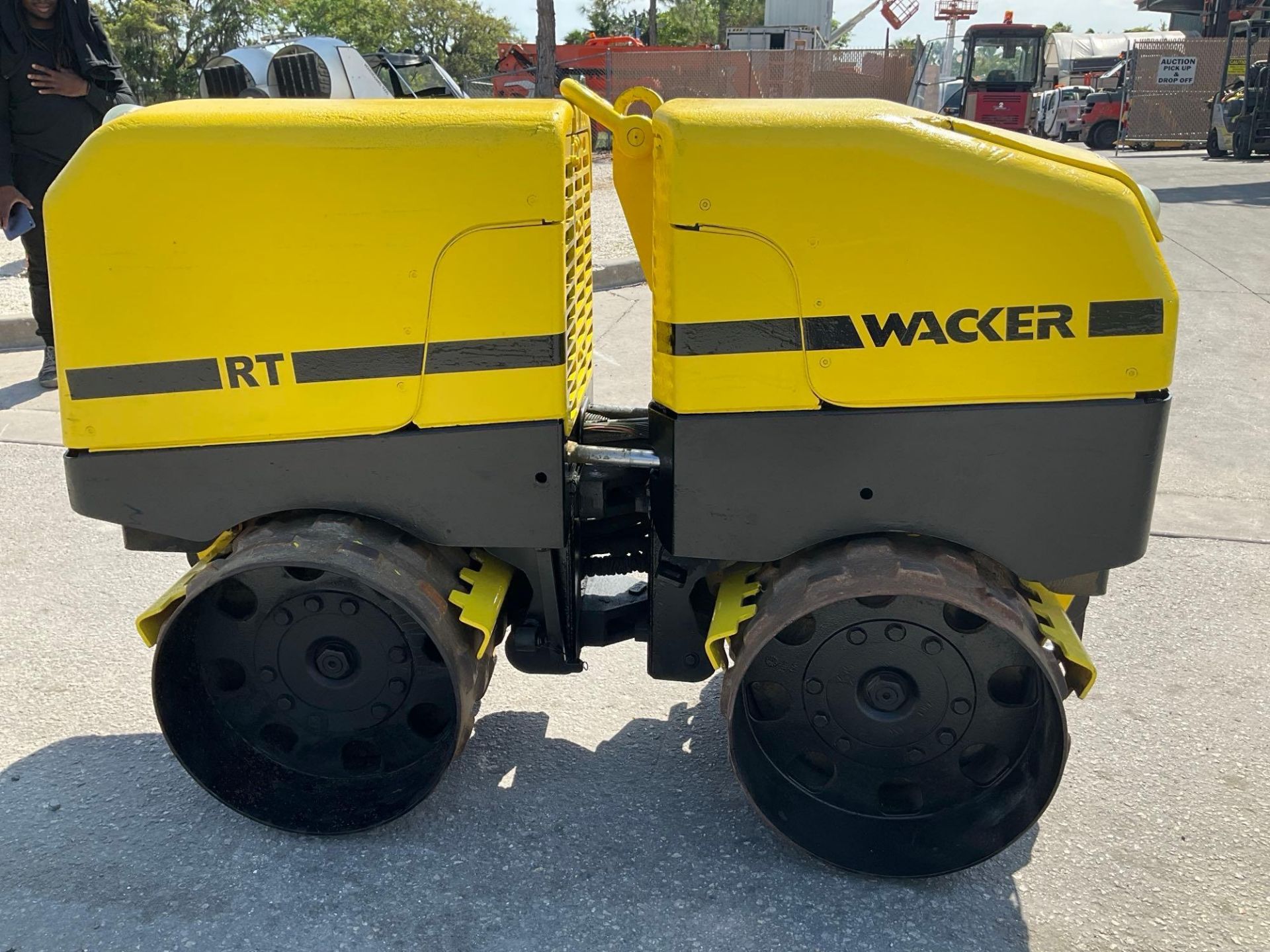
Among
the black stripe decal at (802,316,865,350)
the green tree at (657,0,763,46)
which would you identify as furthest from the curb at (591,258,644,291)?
the green tree at (657,0,763,46)

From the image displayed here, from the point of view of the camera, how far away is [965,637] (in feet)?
8.12

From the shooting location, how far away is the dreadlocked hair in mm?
5477

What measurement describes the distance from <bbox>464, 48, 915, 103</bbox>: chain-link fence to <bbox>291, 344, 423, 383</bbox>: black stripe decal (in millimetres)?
22637

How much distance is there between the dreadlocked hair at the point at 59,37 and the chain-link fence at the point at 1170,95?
2583cm

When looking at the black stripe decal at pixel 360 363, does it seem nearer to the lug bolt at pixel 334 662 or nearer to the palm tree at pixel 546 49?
the lug bolt at pixel 334 662

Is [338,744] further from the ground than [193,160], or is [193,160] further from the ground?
[193,160]

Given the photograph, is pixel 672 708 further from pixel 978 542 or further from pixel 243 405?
pixel 243 405

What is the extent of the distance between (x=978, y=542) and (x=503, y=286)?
1.17 m

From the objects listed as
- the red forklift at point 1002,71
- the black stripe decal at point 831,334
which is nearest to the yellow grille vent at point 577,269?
the black stripe decal at point 831,334

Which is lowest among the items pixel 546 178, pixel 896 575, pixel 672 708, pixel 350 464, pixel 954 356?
pixel 672 708

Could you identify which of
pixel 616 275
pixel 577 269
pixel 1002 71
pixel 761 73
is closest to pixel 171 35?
pixel 761 73

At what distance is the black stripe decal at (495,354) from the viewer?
236 cm

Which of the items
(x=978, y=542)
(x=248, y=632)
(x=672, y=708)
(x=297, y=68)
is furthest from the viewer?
(x=297, y=68)

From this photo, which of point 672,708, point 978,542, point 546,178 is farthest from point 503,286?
point 672,708
